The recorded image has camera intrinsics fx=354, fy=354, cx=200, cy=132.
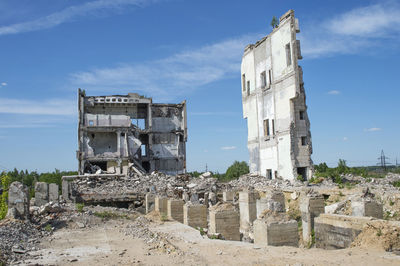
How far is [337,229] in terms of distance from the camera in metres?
9.02

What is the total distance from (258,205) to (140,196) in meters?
12.9

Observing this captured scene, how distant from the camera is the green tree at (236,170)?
39.6m

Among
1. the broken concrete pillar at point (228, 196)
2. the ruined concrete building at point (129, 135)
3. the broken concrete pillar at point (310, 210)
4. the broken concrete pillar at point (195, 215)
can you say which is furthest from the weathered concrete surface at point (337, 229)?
the ruined concrete building at point (129, 135)

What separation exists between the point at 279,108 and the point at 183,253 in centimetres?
1972

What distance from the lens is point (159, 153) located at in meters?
37.5

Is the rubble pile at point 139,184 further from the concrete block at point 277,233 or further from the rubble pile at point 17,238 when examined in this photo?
the concrete block at point 277,233

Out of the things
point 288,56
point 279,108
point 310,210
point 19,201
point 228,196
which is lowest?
point 228,196

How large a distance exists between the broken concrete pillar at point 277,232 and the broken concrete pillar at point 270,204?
0.50 meters

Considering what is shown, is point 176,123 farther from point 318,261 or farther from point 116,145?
point 318,261

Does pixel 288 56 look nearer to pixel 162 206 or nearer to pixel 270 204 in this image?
pixel 162 206

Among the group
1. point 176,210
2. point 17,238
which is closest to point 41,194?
point 176,210

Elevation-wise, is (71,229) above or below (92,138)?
below

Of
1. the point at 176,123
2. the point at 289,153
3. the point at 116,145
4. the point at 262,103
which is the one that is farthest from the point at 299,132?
the point at 116,145

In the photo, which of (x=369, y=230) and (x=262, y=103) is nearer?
(x=369, y=230)
